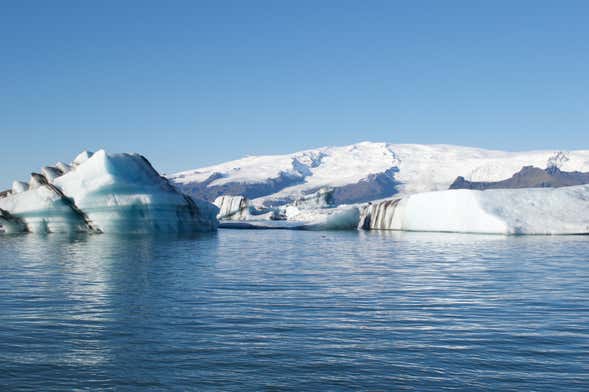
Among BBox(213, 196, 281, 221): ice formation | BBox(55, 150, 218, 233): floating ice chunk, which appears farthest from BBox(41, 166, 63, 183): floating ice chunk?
BBox(213, 196, 281, 221): ice formation

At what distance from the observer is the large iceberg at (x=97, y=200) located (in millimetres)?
28641

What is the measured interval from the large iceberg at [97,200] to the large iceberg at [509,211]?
12340mm

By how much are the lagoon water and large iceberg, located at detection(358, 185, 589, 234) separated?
15.0m

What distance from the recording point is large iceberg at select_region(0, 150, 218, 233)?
2864 centimetres

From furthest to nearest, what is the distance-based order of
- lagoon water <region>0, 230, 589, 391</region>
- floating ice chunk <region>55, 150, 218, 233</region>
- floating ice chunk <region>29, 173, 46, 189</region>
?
floating ice chunk <region>29, 173, 46, 189</region> < floating ice chunk <region>55, 150, 218, 233</region> < lagoon water <region>0, 230, 589, 391</region>

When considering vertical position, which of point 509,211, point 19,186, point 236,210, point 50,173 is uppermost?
point 50,173

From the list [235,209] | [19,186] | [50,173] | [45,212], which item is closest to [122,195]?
[45,212]

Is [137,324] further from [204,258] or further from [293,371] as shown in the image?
[204,258]

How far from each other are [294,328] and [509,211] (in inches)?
945

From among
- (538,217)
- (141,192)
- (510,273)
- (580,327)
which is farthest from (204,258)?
(538,217)

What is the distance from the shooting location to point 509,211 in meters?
29.0

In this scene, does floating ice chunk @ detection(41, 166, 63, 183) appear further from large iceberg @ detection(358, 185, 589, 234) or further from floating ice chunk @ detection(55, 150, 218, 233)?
large iceberg @ detection(358, 185, 589, 234)

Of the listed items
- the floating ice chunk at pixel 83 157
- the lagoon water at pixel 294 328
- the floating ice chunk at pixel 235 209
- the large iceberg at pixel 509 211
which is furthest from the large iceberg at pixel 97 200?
the floating ice chunk at pixel 235 209

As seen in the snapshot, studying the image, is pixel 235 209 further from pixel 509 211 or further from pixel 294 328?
pixel 294 328
